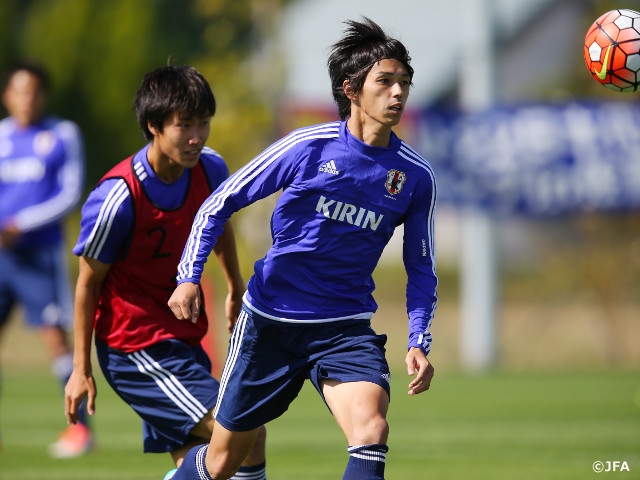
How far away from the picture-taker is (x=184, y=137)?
5.31 m

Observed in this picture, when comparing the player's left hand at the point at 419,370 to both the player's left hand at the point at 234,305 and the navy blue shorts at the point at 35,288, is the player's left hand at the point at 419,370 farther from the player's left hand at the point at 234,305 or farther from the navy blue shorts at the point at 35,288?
the navy blue shorts at the point at 35,288

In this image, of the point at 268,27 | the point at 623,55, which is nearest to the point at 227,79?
the point at 268,27

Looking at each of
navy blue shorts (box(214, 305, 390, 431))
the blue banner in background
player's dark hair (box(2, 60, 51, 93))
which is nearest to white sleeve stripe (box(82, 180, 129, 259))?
navy blue shorts (box(214, 305, 390, 431))

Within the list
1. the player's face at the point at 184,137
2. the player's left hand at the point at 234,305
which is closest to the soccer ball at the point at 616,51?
the player's face at the point at 184,137

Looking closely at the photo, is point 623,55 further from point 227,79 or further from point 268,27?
point 268,27

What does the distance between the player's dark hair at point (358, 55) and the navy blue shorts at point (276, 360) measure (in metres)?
Result: 1.04

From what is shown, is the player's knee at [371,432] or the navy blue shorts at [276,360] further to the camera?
the navy blue shorts at [276,360]

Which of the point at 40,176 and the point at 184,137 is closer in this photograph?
the point at 184,137

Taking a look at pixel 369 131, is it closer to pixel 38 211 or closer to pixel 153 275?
pixel 153 275

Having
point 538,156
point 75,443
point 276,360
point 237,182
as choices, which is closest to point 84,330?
point 276,360

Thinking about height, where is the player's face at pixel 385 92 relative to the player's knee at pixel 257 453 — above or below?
above

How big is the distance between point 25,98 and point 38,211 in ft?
2.88

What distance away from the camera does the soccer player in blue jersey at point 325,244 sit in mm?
4926

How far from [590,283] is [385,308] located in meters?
5.41
